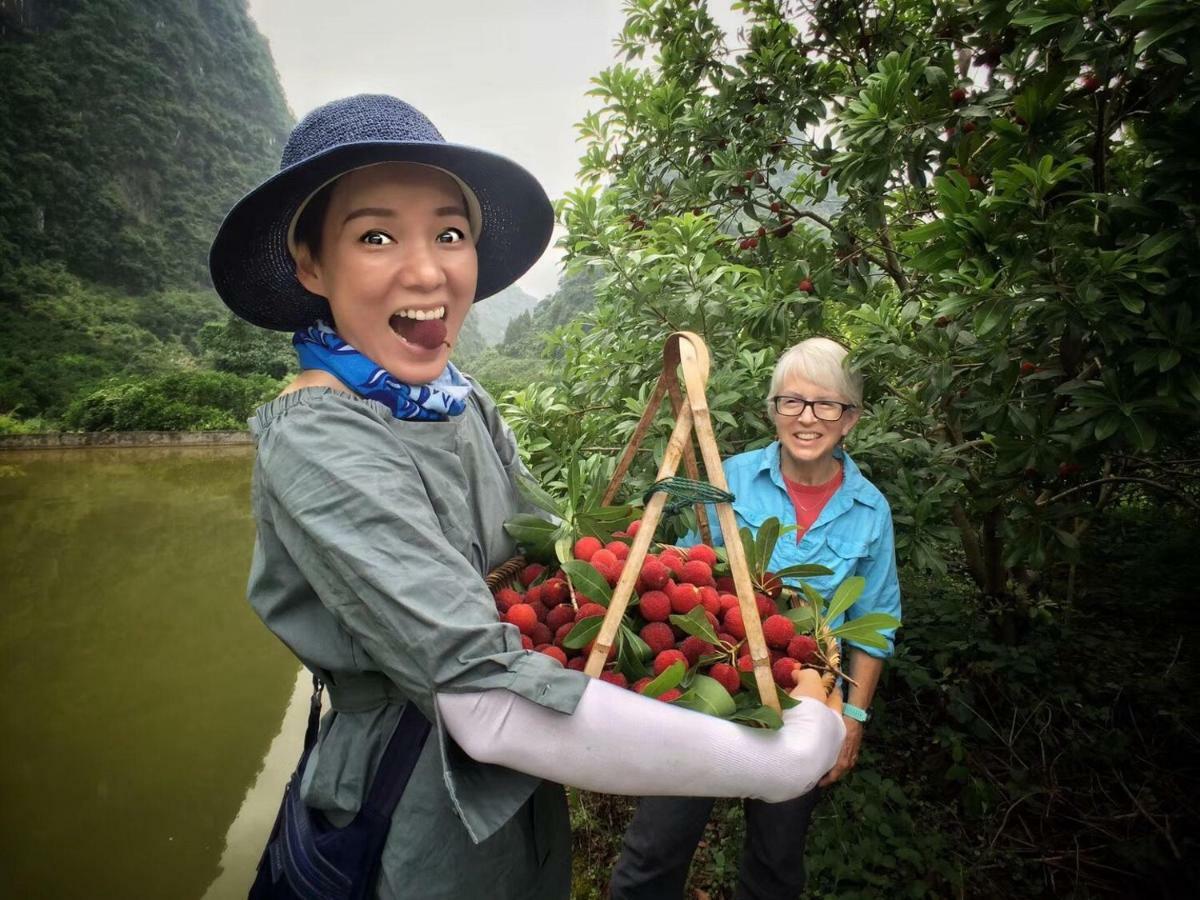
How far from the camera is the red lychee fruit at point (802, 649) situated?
0.92 meters

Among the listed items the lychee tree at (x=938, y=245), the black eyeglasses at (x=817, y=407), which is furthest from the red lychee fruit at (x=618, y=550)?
the lychee tree at (x=938, y=245)

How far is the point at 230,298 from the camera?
100cm

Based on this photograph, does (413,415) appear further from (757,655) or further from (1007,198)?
(1007,198)

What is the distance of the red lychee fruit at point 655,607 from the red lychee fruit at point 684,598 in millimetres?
23

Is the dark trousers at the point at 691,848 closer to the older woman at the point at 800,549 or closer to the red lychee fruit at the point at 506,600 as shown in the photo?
the older woman at the point at 800,549

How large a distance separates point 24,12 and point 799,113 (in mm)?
47830

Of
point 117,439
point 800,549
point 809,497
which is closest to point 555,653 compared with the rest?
point 800,549

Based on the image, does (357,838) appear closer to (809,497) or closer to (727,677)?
(727,677)

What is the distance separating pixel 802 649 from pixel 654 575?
260mm

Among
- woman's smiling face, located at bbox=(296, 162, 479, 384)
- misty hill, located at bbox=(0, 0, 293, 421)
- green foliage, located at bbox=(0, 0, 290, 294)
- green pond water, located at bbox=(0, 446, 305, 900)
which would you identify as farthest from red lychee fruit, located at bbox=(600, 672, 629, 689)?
green foliage, located at bbox=(0, 0, 290, 294)

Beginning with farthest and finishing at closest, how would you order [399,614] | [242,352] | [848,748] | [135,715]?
[242,352], [135,715], [848,748], [399,614]

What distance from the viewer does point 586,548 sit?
0.96 m

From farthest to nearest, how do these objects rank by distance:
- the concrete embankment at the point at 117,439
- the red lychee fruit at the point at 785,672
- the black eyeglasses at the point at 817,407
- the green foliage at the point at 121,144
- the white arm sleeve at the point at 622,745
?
the green foliage at the point at 121,144, the concrete embankment at the point at 117,439, the black eyeglasses at the point at 817,407, the red lychee fruit at the point at 785,672, the white arm sleeve at the point at 622,745

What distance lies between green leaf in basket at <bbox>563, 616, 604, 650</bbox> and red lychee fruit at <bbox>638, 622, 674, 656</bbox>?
119 mm
